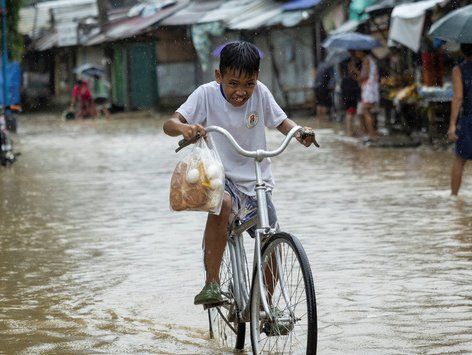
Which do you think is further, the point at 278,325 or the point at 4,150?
the point at 4,150

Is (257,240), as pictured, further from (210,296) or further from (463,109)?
(463,109)

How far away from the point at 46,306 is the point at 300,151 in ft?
42.5

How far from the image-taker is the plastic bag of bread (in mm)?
5066

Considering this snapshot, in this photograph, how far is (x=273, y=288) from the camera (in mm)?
4957

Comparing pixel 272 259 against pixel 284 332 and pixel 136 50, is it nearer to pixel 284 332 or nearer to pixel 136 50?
pixel 284 332

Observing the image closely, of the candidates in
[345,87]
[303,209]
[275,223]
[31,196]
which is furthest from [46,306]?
[345,87]

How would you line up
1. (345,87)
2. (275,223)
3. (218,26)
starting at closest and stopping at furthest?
(275,223), (345,87), (218,26)

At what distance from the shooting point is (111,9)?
52.9m

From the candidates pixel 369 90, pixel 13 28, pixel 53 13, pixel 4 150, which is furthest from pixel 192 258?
pixel 53 13

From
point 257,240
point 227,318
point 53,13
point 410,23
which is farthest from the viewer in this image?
point 53,13

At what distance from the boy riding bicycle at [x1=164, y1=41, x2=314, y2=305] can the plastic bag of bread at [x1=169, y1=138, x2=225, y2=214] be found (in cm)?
15

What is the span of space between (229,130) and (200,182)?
1.22ft

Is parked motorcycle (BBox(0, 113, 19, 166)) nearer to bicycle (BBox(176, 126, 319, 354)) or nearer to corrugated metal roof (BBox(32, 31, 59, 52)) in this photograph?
bicycle (BBox(176, 126, 319, 354))

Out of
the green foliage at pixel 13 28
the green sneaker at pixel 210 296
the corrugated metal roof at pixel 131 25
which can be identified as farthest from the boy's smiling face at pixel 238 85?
the corrugated metal roof at pixel 131 25
